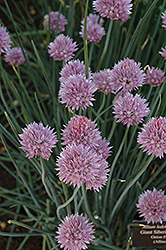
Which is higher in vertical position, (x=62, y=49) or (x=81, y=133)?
(x=62, y=49)

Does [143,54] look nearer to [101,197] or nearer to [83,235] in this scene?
[101,197]

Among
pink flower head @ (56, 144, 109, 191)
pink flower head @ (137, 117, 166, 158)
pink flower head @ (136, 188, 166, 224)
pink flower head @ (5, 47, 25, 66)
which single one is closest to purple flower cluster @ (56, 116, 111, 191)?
pink flower head @ (56, 144, 109, 191)

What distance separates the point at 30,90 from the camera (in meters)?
1.60

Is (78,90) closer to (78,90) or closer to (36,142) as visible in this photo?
(78,90)

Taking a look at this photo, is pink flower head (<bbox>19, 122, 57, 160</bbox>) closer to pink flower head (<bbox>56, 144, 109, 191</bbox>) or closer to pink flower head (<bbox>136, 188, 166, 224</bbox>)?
pink flower head (<bbox>56, 144, 109, 191</bbox>)

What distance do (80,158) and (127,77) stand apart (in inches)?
10.7

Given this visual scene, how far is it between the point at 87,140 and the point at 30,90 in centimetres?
103

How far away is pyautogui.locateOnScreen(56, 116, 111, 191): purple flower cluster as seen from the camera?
0.59 meters

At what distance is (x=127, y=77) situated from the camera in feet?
2.42

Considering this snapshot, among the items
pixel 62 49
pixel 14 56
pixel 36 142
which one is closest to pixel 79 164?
pixel 36 142

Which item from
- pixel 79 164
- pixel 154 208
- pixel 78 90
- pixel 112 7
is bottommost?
pixel 154 208

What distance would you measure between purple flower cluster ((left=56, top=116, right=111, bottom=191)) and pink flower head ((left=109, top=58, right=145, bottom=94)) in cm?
15

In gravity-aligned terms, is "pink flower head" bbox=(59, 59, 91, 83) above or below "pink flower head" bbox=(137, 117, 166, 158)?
above

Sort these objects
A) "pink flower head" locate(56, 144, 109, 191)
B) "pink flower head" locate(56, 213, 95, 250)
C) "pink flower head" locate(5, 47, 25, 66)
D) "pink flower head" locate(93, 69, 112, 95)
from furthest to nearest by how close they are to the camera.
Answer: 1. "pink flower head" locate(5, 47, 25, 66)
2. "pink flower head" locate(93, 69, 112, 95)
3. "pink flower head" locate(56, 213, 95, 250)
4. "pink flower head" locate(56, 144, 109, 191)
